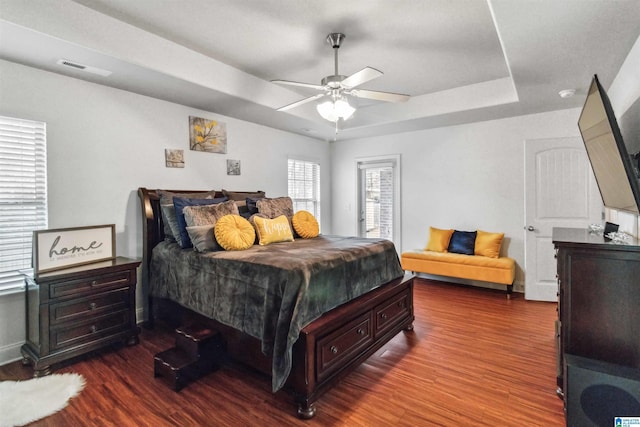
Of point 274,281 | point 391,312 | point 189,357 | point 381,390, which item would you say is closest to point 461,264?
point 391,312

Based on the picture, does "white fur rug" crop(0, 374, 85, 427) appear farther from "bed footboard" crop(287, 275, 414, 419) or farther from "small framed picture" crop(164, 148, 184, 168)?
"small framed picture" crop(164, 148, 184, 168)

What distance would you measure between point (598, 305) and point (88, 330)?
3703 millimetres

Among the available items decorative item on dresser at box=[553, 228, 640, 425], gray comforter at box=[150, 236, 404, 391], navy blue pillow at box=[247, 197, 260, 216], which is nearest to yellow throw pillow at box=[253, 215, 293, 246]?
gray comforter at box=[150, 236, 404, 391]

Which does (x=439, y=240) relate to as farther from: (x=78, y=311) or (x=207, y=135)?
(x=78, y=311)

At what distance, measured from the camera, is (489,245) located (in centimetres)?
449

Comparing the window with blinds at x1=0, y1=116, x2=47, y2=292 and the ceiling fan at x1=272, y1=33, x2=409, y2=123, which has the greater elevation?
the ceiling fan at x1=272, y1=33, x2=409, y2=123

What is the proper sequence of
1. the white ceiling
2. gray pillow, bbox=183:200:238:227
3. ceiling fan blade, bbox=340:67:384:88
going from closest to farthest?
the white ceiling
ceiling fan blade, bbox=340:67:384:88
gray pillow, bbox=183:200:238:227

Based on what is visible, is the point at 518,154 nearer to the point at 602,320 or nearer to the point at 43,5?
the point at 602,320

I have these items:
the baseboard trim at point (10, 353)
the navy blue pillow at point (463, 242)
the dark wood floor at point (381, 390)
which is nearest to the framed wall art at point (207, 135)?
the dark wood floor at point (381, 390)

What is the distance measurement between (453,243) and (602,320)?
2924mm

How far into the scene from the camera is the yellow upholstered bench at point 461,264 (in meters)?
4.21

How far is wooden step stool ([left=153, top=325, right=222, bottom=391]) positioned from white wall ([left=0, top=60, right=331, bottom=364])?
1334 millimetres

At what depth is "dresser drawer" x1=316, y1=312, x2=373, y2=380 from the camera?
81.4 inches

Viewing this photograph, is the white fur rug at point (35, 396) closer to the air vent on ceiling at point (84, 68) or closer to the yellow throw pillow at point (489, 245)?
the air vent on ceiling at point (84, 68)
